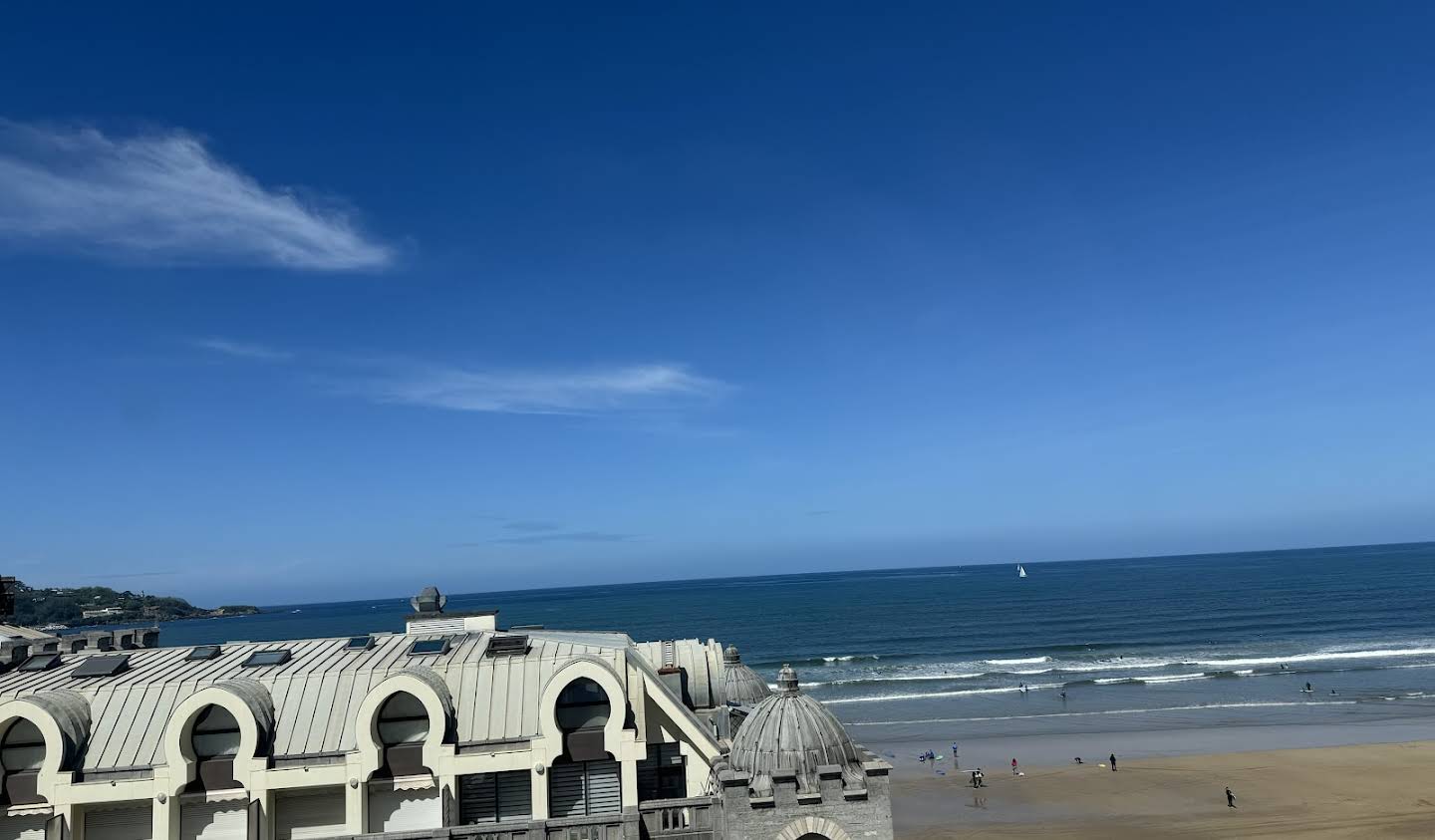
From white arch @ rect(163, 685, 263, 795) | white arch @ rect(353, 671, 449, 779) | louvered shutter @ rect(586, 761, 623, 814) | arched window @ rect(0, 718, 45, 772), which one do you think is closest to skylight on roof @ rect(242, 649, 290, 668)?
white arch @ rect(163, 685, 263, 795)

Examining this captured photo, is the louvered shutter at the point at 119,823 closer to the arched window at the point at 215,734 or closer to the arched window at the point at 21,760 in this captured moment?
the arched window at the point at 21,760

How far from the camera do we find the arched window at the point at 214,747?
19.9m

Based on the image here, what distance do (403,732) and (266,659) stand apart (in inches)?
223

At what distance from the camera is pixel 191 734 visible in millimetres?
20031

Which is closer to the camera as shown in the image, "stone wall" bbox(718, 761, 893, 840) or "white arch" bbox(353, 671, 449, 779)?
"stone wall" bbox(718, 761, 893, 840)

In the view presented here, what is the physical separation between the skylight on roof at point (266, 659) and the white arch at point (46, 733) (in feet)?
13.9

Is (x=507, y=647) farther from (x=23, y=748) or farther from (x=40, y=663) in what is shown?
(x=40, y=663)

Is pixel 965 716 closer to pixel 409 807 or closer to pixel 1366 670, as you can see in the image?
pixel 1366 670

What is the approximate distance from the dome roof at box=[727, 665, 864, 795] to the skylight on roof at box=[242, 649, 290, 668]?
12.7m

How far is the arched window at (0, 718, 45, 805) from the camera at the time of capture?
63.9 feet

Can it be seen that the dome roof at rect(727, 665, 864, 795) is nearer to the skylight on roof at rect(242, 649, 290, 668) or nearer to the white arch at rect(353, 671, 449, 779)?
the white arch at rect(353, 671, 449, 779)

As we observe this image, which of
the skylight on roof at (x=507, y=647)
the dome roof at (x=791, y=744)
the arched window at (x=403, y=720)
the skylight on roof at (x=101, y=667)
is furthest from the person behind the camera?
the skylight on roof at (x=507, y=647)

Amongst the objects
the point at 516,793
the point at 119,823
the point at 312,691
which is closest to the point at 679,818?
the point at 516,793

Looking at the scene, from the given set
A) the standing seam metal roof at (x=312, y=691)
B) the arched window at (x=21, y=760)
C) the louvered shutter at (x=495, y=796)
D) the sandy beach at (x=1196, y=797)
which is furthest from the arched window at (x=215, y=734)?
the sandy beach at (x=1196, y=797)
